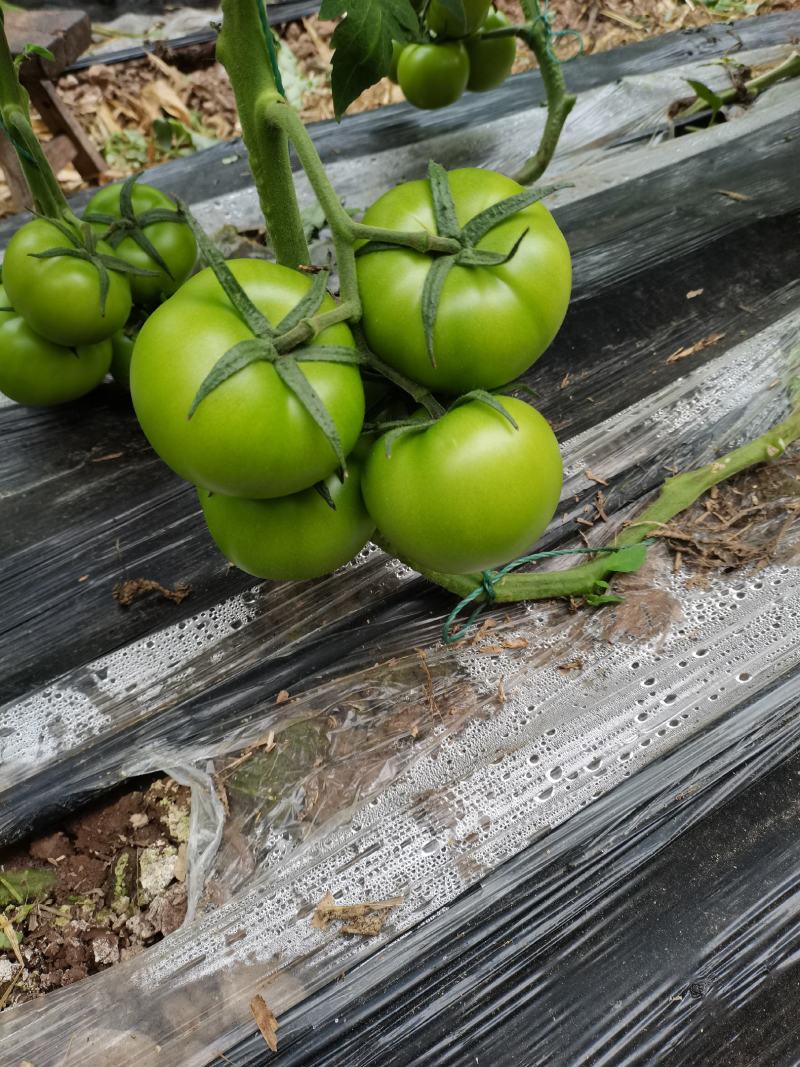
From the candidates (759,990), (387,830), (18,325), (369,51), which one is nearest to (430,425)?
(369,51)

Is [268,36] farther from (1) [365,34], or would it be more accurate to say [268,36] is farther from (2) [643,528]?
(2) [643,528]

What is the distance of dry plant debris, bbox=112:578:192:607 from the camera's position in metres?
1.18

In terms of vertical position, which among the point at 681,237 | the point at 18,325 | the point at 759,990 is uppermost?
the point at 18,325

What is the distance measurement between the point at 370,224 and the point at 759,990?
87 centimetres

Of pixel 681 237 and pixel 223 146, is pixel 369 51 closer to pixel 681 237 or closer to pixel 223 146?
pixel 681 237

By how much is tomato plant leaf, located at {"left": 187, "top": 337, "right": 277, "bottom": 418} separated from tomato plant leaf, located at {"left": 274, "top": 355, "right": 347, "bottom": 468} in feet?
0.07

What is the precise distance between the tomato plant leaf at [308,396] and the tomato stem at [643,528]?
32cm

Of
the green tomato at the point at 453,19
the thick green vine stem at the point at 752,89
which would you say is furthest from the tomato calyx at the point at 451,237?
the thick green vine stem at the point at 752,89

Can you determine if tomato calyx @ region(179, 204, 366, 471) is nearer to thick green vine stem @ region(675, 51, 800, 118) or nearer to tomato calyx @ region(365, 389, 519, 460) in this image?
tomato calyx @ region(365, 389, 519, 460)

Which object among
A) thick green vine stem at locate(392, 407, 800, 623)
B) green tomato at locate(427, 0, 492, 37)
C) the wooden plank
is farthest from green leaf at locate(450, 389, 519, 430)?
the wooden plank

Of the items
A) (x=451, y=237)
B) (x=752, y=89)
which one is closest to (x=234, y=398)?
(x=451, y=237)

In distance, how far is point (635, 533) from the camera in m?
1.22

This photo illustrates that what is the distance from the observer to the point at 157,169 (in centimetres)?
196

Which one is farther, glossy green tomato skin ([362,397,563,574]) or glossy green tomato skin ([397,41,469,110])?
glossy green tomato skin ([397,41,469,110])
